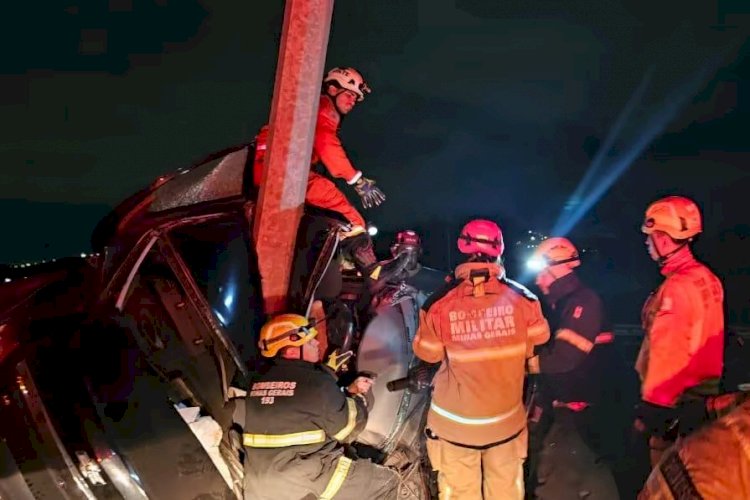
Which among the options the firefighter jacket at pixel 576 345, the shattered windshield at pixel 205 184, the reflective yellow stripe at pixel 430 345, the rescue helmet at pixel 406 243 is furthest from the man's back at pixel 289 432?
the rescue helmet at pixel 406 243

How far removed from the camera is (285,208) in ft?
11.1

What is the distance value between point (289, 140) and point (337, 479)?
2.05 metres

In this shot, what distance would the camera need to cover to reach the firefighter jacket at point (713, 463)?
141 centimetres

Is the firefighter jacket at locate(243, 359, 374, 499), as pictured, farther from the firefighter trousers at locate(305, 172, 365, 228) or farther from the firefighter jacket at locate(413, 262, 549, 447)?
the firefighter trousers at locate(305, 172, 365, 228)

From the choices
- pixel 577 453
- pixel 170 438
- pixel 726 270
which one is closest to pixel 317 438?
pixel 170 438

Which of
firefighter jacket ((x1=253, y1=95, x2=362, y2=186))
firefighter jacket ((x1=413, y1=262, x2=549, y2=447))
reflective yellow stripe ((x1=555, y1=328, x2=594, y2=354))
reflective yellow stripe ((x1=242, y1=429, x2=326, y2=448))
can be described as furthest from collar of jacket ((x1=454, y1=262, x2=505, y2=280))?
reflective yellow stripe ((x1=242, y1=429, x2=326, y2=448))

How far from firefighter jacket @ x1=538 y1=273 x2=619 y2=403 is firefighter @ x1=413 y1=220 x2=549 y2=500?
1.12 feet

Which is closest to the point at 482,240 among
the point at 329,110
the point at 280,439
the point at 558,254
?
the point at 558,254

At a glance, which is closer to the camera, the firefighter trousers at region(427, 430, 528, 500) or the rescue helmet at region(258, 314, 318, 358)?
the rescue helmet at region(258, 314, 318, 358)

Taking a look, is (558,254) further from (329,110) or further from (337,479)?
(337,479)

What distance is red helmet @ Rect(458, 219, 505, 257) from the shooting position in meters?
3.82

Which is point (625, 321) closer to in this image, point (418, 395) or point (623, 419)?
point (623, 419)

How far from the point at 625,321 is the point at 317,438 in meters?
Result: 10.3

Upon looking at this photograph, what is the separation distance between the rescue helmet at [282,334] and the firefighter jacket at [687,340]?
2.10 m
